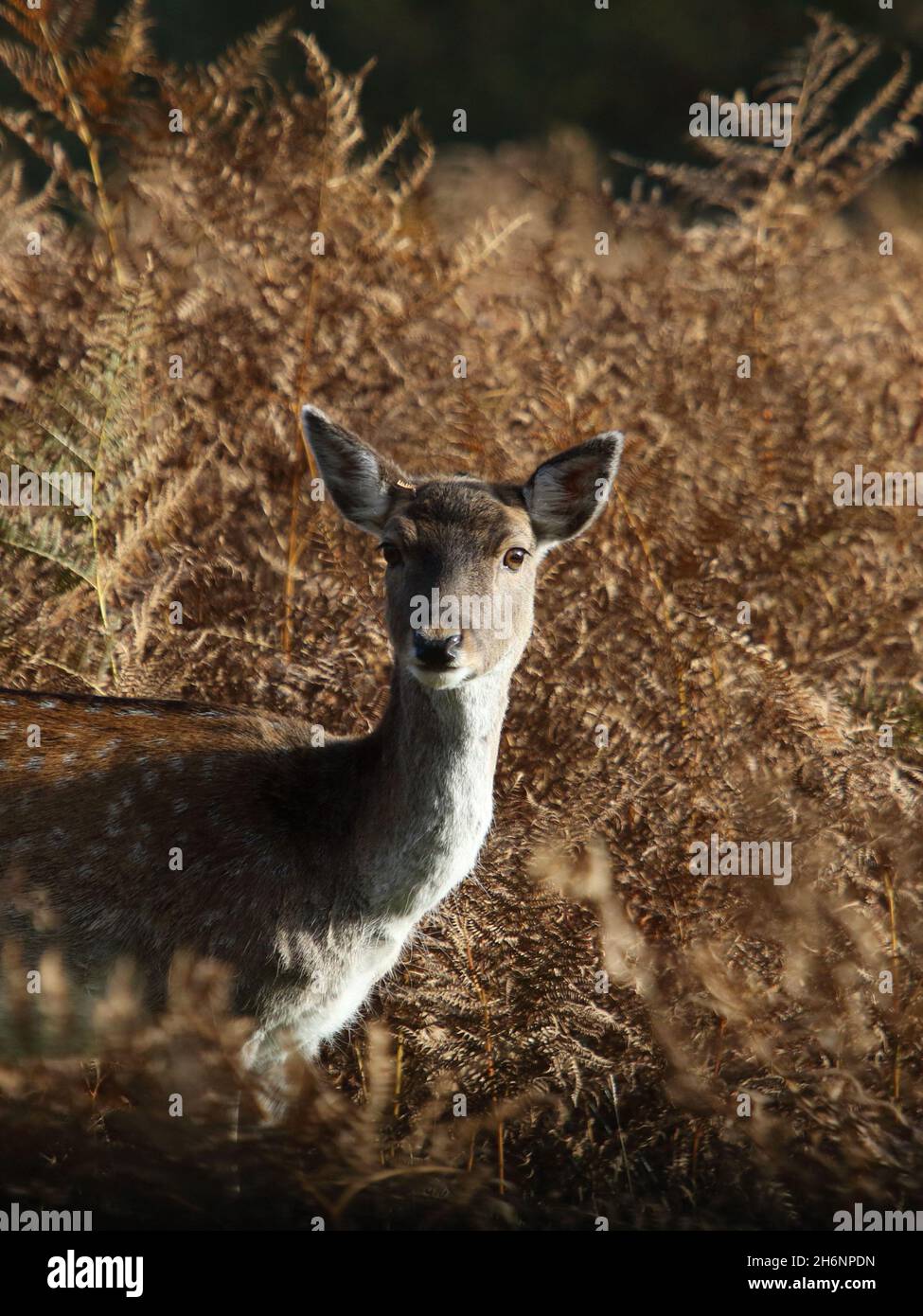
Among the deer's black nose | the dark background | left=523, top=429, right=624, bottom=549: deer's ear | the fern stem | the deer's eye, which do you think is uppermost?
the dark background

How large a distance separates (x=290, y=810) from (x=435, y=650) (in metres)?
0.78

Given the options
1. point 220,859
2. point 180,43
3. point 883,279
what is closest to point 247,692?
point 220,859

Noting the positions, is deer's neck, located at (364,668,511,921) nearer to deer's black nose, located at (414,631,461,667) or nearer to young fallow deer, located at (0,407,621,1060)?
young fallow deer, located at (0,407,621,1060)

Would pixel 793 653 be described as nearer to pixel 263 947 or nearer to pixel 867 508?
pixel 867 508

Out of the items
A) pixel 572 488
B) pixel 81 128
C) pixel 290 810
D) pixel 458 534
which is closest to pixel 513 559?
pixel 458 534

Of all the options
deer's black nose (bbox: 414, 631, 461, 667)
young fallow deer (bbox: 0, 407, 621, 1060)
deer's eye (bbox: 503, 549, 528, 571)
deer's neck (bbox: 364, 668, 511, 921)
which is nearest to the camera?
deer's black nose (bbox: 414, 631, 461, 667)

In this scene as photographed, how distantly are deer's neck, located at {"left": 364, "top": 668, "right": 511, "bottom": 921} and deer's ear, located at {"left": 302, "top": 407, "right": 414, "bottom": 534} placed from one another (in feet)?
2.37

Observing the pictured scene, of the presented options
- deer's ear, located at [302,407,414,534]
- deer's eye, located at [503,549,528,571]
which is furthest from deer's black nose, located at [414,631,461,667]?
deer's ear, located at [302,407,414,534]

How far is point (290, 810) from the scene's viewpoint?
4762 millimetres

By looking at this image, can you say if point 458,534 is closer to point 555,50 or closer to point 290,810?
point 290,810

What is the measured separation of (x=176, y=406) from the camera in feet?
22.8

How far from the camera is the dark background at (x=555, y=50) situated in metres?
23.1

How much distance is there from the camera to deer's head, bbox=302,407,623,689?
453cm

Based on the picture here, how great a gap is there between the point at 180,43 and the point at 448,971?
60.4 feet
